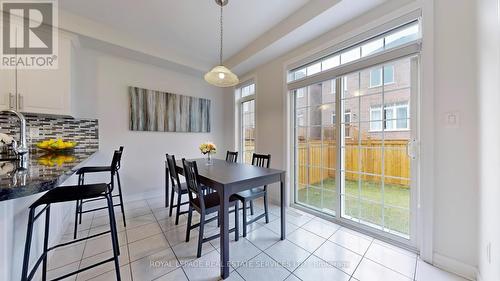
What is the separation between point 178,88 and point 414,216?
4140 mm

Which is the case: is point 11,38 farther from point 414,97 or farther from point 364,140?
point 414,97

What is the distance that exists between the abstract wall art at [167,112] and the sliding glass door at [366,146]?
2332mm

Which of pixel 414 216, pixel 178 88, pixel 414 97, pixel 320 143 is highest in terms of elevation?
pixel 178 88

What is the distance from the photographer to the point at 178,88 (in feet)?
12.6

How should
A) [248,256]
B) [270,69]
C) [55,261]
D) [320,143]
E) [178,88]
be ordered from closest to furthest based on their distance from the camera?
1. [55,261]
2. [248,256]
3. [320,143]
4. [270,69]
5. [178,88]

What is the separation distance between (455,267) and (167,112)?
14.0 ft

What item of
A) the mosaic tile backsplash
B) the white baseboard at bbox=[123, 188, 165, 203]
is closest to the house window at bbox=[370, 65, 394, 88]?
the white baseboard at bbox=[123, 188, 165, 203]

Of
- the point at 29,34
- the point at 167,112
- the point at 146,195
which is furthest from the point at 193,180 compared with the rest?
the point at 29,34

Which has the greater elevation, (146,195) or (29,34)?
(29,34)

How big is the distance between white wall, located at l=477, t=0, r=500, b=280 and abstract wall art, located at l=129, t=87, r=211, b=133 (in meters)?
3.96

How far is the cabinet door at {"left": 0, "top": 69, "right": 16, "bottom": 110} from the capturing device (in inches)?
82.6

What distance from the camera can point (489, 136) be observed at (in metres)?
1.19

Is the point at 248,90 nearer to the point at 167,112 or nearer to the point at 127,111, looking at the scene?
the point at 167,112

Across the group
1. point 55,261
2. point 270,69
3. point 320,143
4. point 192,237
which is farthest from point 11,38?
point 320,143
